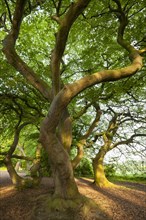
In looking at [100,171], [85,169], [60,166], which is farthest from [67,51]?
[85,169]

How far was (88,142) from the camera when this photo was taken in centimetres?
1644

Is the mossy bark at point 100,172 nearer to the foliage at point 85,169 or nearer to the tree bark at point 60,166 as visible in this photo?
the tree bark at point 60,166

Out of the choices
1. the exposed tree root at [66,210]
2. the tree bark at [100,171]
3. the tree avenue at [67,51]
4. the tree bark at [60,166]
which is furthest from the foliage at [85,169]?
the tree bark at [60,166]

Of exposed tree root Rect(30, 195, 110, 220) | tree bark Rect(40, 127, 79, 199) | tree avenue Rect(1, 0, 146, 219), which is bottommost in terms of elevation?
exposed tree root Rect(30, 195, 110, 220)

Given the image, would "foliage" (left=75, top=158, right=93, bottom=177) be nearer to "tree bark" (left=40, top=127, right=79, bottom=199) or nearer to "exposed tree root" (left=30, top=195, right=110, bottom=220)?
"exposed tree root" (left=30, top=195, right=110, bottom=220)

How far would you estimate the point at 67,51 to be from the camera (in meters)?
15.7

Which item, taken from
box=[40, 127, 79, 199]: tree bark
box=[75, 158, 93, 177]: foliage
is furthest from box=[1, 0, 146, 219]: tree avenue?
box=[75, 158, 93, 177]: foliage

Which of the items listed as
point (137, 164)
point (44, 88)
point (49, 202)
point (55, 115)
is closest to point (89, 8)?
point (44, 88)

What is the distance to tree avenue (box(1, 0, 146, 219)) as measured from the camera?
6398 millimetres

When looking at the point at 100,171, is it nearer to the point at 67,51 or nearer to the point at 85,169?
the point at 67,51

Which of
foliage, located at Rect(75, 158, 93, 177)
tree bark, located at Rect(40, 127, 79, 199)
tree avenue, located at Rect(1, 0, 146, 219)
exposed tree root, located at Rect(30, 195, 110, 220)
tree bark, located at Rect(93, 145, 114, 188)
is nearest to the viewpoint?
tree avenue, located at Rect(1, 0, 146, 219)

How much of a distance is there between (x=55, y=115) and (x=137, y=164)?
12.4m

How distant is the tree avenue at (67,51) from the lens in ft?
21.0

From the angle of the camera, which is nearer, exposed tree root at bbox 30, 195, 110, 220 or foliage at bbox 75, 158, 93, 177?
→ exposed tree root at bbox 30, 195, 110, 220
